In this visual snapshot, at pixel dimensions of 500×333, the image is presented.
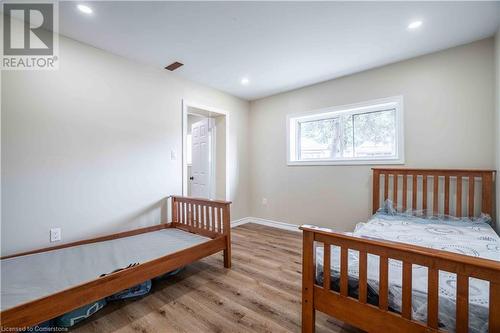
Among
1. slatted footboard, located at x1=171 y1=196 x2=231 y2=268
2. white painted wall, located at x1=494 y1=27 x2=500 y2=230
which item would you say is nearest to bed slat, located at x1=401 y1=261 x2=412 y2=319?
slatted footboard, located at x1=171 y1=196 x2=231 y2=268

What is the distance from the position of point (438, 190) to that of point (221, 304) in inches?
100

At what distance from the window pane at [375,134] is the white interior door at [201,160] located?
2433 millimetres

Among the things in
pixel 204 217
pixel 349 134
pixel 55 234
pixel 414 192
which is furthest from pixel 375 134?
pixel 55 234

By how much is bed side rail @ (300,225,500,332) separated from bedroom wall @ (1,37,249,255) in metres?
2.17

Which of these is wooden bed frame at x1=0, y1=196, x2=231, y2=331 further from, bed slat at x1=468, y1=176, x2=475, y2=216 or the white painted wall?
the white painted wall

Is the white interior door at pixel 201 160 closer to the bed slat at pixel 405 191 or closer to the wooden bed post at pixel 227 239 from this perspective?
the wooden bed post at pixel 227 239

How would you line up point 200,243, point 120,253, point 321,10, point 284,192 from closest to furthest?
point 321,10, point 120,253, point 200,243, point 284,192

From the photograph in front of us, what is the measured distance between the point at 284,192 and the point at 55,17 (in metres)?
3.43

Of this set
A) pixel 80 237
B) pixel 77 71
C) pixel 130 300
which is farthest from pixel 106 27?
pixel 130 300

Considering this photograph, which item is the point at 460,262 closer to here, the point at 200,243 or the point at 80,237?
the point at 200,243

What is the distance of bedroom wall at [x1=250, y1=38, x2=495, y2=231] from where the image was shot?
2273 mm

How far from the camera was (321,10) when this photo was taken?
179 cm

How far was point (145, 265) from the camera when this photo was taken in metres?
1.72

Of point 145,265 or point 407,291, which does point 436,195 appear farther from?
point 145,265
